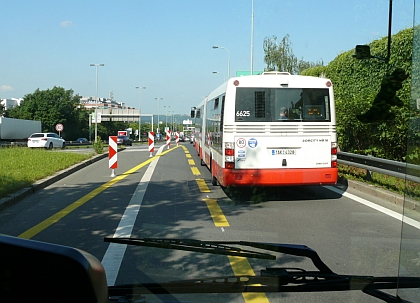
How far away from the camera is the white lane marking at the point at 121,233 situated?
497cm

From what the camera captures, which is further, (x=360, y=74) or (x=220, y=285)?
(x=360, y=74)

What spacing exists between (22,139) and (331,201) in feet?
173

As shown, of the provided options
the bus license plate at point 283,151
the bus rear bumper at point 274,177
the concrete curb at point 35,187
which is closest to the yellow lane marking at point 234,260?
the bus rear bumper at point 274,177

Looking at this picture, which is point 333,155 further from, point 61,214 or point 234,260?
point 234,260

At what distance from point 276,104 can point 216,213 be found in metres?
Answer: 2.84

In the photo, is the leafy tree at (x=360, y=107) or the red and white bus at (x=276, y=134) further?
the red and white bus at (x=276, y=134)

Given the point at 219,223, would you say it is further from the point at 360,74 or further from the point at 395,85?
the point at 395,85

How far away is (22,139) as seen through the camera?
57.6m

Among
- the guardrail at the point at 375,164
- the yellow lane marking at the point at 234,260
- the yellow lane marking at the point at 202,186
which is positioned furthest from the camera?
the yellow lane marking at the point at 202,186

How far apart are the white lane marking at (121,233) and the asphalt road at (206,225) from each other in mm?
18

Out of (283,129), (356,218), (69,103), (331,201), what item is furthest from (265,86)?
(69,103)

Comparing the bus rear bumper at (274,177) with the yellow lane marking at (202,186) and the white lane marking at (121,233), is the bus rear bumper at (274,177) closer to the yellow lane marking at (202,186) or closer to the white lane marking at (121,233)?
the white lane marking at (121,233)

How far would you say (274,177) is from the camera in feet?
33.6

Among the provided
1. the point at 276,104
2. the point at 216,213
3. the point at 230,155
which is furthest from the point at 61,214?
the point at 276,104
